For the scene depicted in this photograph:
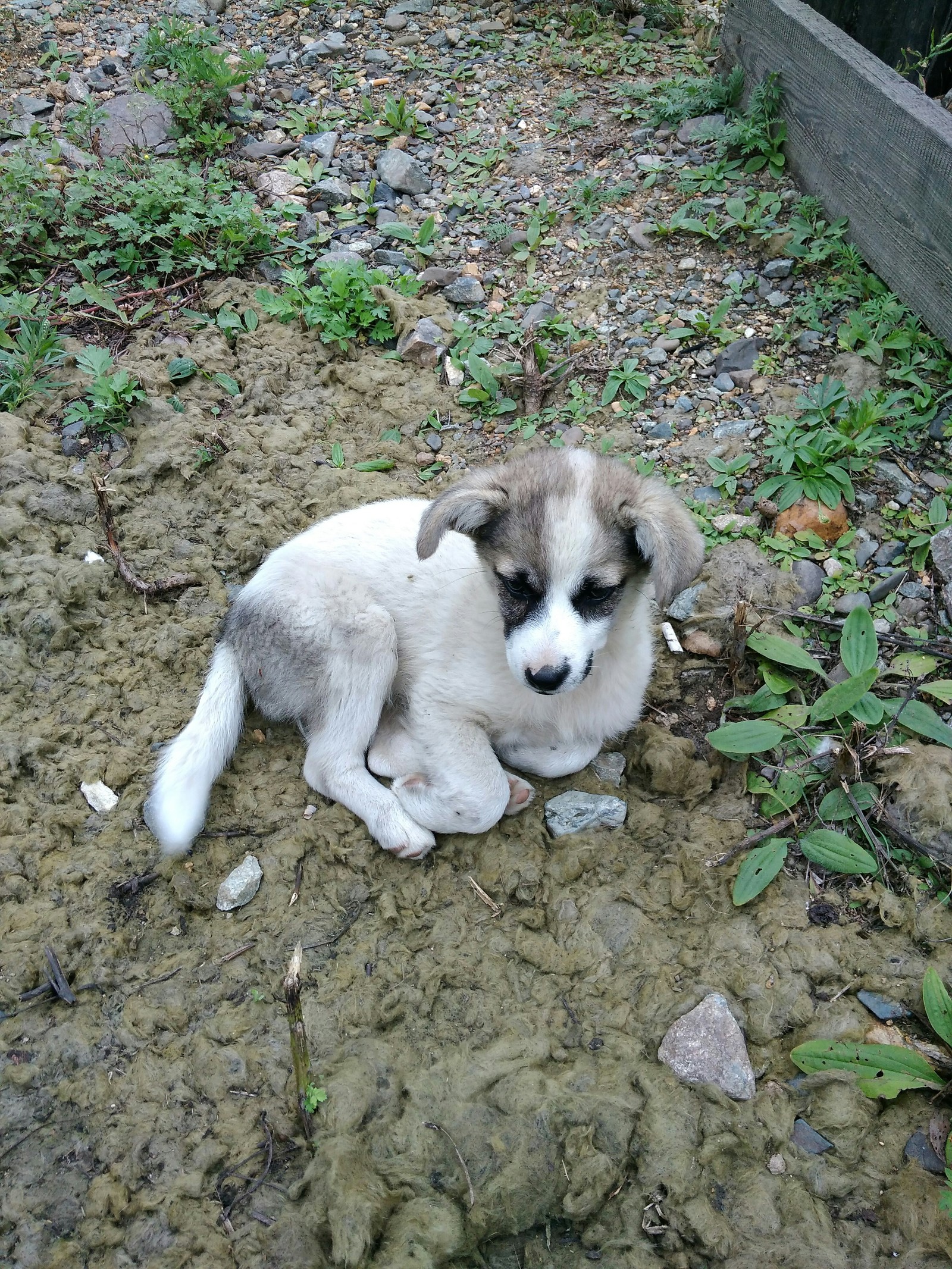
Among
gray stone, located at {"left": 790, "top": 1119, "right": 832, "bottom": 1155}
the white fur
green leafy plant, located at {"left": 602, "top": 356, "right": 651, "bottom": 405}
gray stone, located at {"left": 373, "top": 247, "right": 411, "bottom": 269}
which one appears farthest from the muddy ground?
gray stone, located at {"left": 373, "top": 247, "right": 411, "bottom": 269}

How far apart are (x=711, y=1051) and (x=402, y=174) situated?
4990mm

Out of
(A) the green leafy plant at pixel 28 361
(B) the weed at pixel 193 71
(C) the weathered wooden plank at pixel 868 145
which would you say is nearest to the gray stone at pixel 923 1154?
(C) the weathered wooden plank at pixel 868 145

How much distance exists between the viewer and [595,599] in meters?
2.72

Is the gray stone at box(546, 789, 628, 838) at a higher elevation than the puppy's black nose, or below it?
below

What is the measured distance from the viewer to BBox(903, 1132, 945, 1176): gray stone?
2221 mm

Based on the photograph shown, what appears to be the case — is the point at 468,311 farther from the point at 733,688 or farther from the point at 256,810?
the point at 256,810

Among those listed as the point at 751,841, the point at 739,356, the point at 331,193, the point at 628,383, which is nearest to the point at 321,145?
the point at 331,193

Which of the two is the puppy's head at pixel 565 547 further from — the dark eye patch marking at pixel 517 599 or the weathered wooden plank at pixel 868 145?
the weathered wooden plank at pixel 868 145

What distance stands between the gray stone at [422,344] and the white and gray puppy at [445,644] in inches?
53.0

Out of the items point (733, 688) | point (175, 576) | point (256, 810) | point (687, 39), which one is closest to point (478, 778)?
point (256, 810)

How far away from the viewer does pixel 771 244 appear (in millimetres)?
4645

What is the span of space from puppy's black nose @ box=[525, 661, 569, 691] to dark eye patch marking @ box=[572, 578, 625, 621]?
8.4 inches

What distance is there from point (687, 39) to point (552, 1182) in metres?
6.74

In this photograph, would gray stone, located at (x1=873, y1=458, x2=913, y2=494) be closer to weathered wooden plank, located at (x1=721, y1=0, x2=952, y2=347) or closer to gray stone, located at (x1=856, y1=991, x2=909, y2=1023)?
weathered wooden plank, located at (x1=721, y1=0, x2=952, y2=347)
